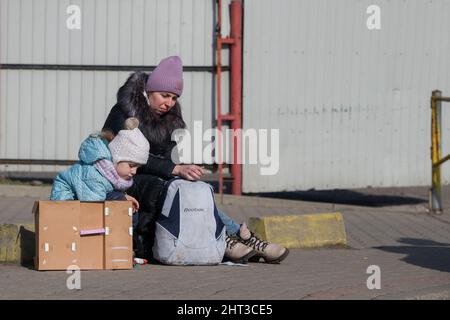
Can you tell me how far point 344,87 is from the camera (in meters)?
13.6

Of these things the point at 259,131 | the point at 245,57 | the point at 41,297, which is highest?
the point at 245,57

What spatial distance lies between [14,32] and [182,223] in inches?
243

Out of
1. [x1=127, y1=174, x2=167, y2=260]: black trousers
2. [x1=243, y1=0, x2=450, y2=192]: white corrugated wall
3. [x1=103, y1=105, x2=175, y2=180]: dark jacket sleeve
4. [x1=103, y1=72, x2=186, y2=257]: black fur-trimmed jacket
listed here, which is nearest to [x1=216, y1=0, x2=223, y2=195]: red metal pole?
[x1=243, y1=0, x2=450, y2=192]: white corrugated wall

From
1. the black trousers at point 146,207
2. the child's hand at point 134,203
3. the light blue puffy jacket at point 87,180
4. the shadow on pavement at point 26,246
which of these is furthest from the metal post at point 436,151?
the shadow on pavement at point 26,246

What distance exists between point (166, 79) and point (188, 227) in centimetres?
115

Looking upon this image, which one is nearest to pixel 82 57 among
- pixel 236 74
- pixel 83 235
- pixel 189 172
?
pixel 236 74

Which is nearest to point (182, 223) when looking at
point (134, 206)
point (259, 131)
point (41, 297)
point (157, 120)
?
point (134, 206)

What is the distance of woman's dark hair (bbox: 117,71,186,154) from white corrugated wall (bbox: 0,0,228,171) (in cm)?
Answer: 493

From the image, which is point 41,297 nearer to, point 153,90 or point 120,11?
point 153,90

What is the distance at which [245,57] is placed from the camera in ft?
43.7

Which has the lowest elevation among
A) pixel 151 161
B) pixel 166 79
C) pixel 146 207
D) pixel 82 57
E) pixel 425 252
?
pixel 425 252

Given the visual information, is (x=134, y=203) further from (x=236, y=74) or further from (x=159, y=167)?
(x=236, y=74)

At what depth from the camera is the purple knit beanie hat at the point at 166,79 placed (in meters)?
8.42

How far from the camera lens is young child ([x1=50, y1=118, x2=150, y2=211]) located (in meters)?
7.83
